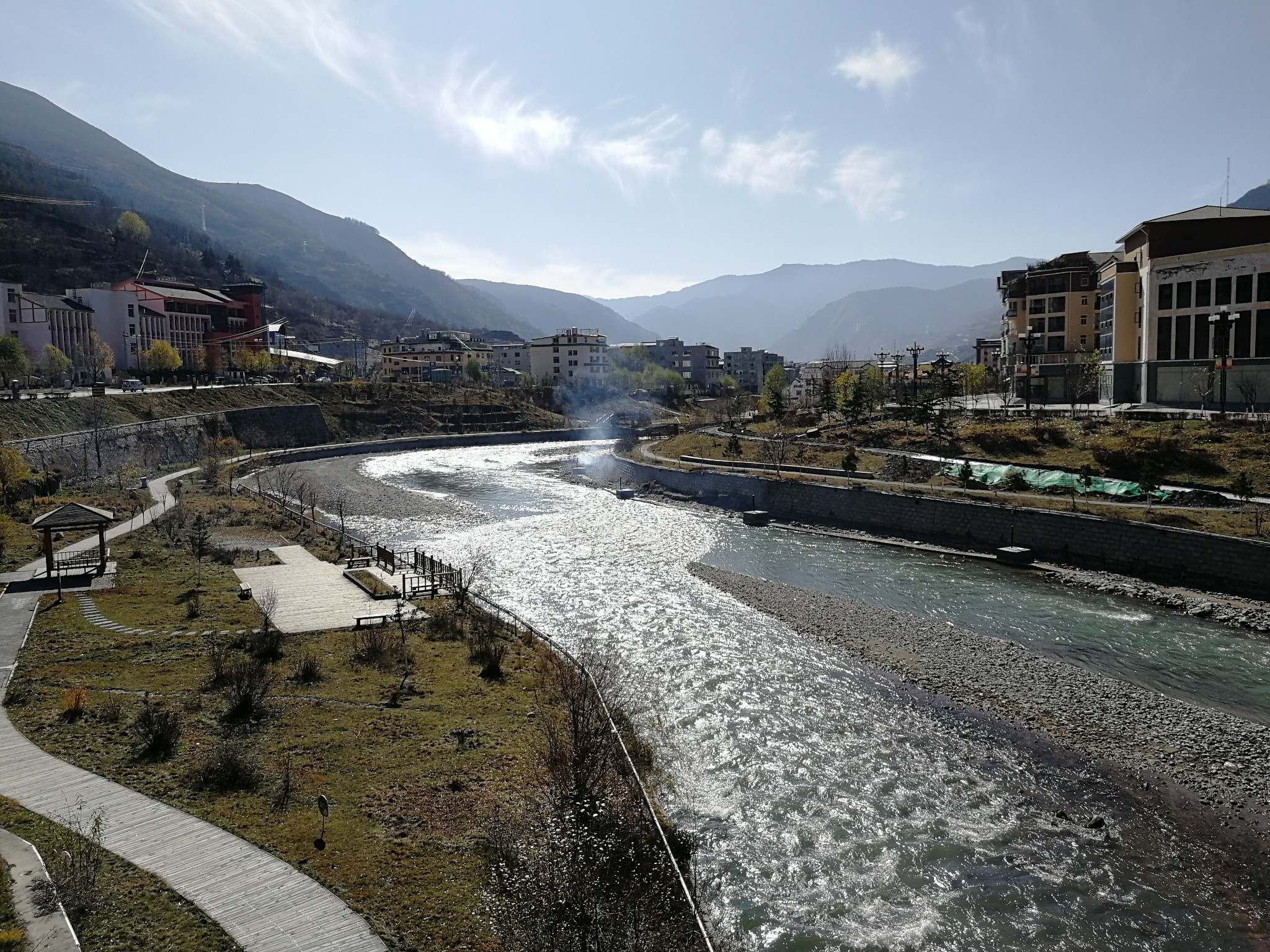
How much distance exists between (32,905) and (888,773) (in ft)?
38.8

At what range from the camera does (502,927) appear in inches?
352

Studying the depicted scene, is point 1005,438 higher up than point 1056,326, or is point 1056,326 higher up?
point 1056,326

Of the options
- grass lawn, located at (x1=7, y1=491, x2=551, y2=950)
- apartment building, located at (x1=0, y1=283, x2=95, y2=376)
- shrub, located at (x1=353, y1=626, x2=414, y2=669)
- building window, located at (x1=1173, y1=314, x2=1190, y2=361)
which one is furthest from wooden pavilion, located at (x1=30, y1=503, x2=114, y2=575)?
apartment building, located at (x1=0, y1=283, x2=95, y2=376)

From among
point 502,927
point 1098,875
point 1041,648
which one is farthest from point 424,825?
point 1041,648

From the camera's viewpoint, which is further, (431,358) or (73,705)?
(431,358)

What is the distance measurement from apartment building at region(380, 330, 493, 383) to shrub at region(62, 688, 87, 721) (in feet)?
332

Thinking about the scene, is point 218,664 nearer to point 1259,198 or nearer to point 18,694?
point 18,694

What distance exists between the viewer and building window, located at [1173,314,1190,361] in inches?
1730

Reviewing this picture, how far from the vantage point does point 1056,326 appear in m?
63.0

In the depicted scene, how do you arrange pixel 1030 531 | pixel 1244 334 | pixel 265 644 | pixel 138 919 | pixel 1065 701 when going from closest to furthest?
pixel 138 919 < pixel 265 644 < pixel 1065 701 < pixel 1030 531 < pixel 1244 334

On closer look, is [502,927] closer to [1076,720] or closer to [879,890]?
[879,890]

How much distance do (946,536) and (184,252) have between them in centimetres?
16509

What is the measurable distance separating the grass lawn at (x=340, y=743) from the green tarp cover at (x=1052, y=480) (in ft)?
78.9

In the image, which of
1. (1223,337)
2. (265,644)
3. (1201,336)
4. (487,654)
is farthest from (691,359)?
(265,644)
